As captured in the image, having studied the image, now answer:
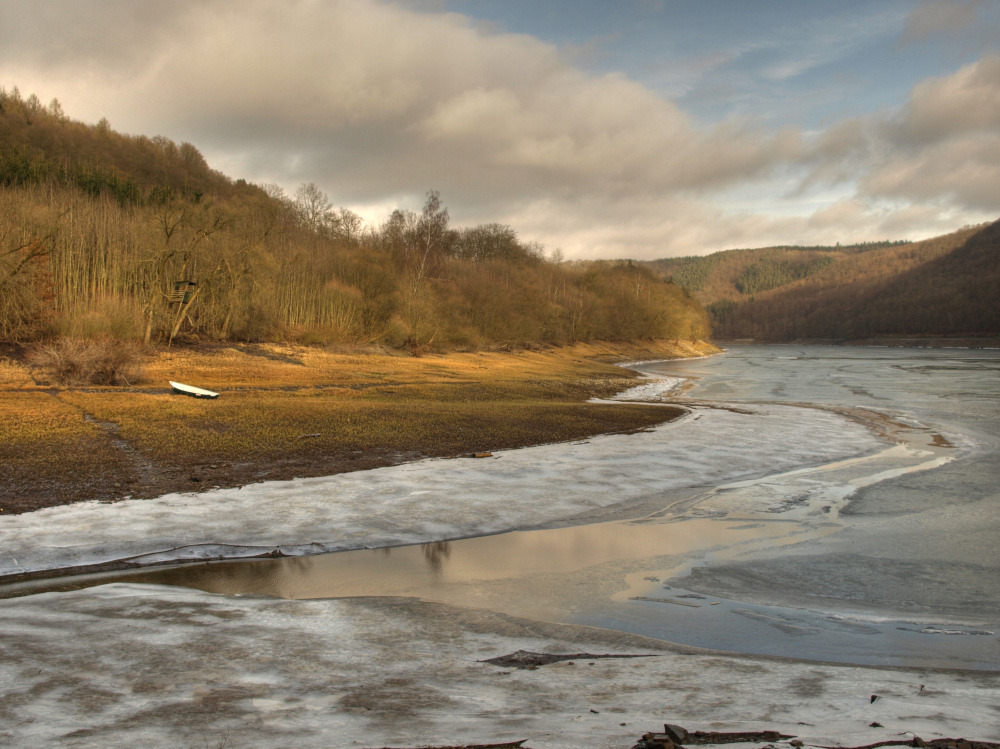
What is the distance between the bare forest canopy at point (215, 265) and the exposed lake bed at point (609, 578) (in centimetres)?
2805

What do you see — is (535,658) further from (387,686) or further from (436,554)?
(436,554)

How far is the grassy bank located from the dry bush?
0.56 metres

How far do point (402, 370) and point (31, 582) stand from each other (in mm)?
31413

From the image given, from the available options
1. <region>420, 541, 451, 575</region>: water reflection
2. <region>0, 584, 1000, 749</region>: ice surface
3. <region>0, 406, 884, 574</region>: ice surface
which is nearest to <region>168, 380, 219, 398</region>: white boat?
<region>0, 406, 884, 574</region>: ice surface

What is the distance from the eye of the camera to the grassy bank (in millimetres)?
12328

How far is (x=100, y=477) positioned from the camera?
11906mm

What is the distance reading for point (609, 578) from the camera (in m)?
8.00

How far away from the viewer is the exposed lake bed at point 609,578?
484 cm

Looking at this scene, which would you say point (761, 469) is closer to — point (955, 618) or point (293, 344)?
point (955, 618)

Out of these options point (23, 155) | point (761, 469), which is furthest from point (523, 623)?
point (23, 155)

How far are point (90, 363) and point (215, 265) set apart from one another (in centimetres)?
1999

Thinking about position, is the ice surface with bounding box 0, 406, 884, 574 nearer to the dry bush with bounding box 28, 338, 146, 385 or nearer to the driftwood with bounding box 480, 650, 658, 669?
the driftwood with bounding box 480, 650, 658, 669

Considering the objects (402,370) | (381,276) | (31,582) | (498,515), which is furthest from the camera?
(381,276)

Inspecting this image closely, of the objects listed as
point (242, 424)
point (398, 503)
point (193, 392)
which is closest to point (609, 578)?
point (398, 503)
